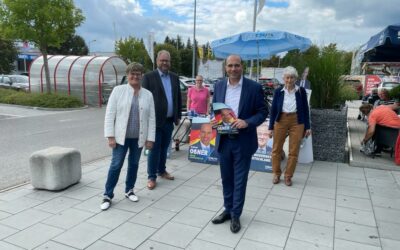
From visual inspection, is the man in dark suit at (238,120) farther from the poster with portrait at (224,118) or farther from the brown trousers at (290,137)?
the brown trousers at (290,137)

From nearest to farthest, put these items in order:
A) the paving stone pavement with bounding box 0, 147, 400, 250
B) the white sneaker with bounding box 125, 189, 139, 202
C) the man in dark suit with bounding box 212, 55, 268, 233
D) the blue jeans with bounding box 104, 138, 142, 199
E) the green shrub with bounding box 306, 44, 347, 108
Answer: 1. the paving stone pavement with bounding box 0, 147, 400, 250
2. the man in dark suit with bounding box 212, 55, 268, 233
3. the blue jeans with bounding box 104, 138, 142, 199
4. the white sneaker with bounding box 125, 189, 139, 202
5. the green shrub with bounding box 306, 44, 347, 108

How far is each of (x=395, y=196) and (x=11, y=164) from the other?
6494mm

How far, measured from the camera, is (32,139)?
Answer: 9156 mm

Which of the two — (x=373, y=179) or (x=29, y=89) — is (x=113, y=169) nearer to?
(x=373, y=179)

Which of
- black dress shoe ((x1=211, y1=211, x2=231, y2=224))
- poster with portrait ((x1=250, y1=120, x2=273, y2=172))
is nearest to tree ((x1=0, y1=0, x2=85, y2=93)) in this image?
poster with portrait ((x1=250, y1=120, x2=273, y2=172))

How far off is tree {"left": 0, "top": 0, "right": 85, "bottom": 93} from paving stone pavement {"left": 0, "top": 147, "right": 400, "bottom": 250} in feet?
42.7

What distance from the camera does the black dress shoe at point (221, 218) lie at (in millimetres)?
3930

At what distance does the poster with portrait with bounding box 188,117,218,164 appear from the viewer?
6.62 metres

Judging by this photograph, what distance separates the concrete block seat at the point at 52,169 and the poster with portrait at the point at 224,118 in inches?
98.1

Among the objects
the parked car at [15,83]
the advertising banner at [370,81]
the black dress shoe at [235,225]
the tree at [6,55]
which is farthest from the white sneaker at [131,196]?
the tree at [6,55]

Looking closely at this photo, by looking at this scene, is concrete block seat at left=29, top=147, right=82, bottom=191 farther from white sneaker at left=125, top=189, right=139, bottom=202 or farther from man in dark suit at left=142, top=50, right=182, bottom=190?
man in dark suit at left=142, top=50, right=182, bottom=190

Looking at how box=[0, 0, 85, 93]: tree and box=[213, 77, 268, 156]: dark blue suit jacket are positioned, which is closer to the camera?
box=[213, 77, 268, 156]: dark blue suit jacket

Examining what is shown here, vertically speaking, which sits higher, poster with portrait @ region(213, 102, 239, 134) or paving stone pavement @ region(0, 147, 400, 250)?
poster with portrait @ region(213, 102, 239, 134)

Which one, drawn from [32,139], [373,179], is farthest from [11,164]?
[373,179]
